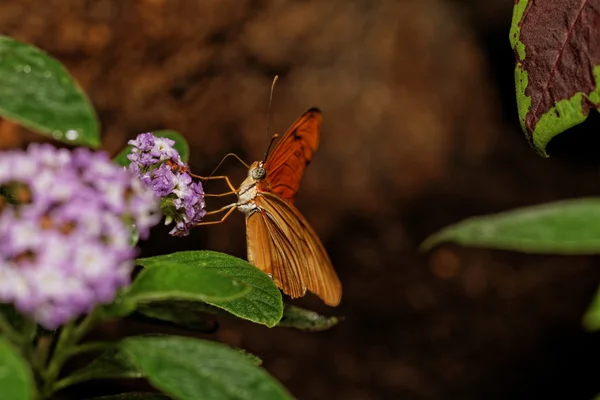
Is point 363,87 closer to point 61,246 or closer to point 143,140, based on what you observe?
point 143,140

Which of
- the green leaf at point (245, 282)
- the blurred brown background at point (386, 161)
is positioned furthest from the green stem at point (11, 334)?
the blurred brown background at point (386, 161)

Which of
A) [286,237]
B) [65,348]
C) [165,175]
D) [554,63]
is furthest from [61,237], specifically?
[286,237]

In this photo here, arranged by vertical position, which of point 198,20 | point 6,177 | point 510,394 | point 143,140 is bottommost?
point 510,394

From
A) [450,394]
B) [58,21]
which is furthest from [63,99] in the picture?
[450,394]

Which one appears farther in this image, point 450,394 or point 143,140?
point 450,394

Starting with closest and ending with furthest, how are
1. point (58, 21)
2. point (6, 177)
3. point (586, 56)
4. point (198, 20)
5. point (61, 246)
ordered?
point (61, 246) → point (6, 177) → point (586, 56) → point (58, 21) → point (198, 20)

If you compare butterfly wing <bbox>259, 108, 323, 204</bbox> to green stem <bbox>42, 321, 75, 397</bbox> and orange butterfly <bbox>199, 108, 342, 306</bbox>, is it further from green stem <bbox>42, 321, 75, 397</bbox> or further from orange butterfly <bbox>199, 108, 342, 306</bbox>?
green stem <bbox>42, 321, 75, 397</bbox>

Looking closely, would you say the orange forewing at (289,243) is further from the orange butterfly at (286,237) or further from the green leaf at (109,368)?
the green leaf at (109,368)
